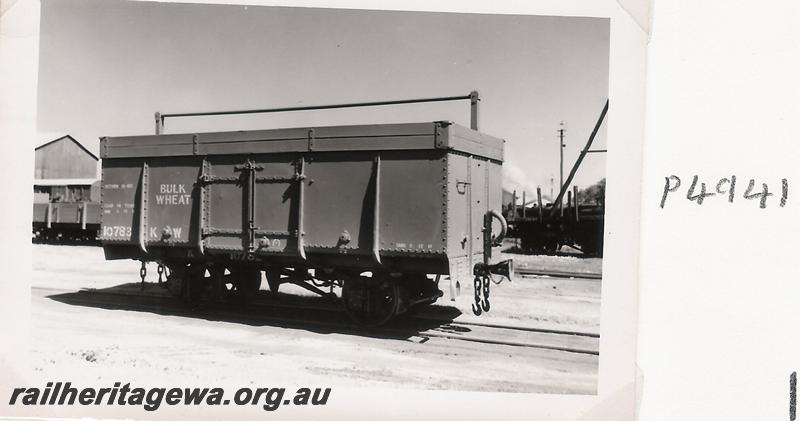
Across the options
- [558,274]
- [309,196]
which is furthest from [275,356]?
[558,274]

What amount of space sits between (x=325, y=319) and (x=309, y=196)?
6.37 feet

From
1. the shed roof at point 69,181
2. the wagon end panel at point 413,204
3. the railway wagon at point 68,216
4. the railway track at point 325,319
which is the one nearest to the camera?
the wagon end panel at point 413,204

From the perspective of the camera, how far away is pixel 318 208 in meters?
6.90

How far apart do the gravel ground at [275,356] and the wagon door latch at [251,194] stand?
131cm

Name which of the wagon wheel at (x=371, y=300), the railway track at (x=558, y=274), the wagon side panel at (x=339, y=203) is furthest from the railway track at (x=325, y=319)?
the railway track at (x=558, y=274)

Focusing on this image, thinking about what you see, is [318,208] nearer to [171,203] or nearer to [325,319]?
[325,319]

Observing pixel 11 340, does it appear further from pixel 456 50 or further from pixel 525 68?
pixel 525 68

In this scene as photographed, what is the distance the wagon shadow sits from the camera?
7148mm

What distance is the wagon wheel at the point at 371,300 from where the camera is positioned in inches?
276

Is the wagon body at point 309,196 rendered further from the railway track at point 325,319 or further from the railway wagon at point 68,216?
the railway wagon at point 68,216

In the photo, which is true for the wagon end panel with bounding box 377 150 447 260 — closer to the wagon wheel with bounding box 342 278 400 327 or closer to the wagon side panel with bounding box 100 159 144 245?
the wagon wheel with bounding box 342 278 400 327

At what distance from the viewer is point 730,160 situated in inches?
180

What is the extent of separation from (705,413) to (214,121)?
22.0ft

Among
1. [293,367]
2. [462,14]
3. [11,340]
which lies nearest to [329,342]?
[293,367]
